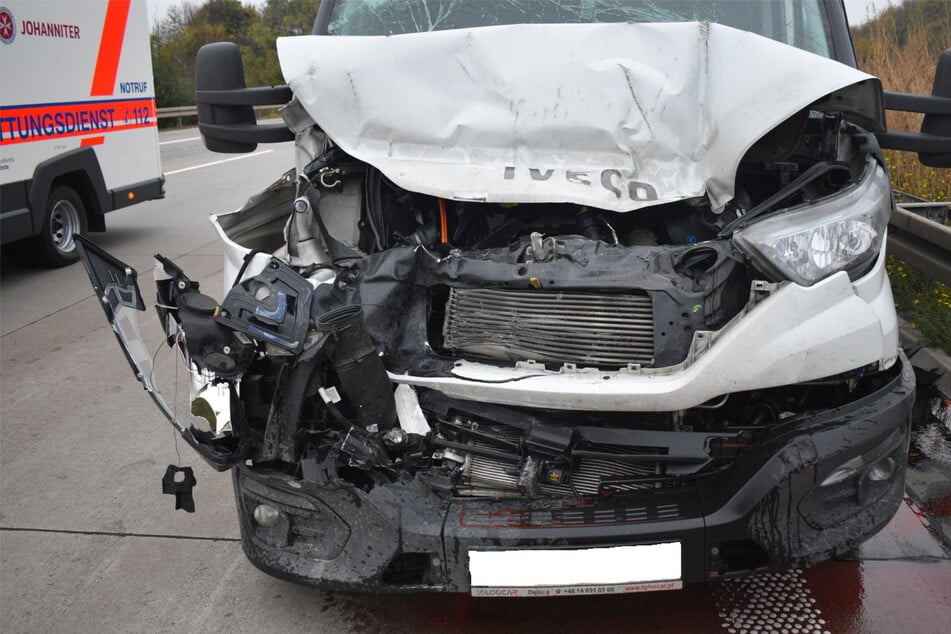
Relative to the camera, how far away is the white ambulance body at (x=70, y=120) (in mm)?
7594

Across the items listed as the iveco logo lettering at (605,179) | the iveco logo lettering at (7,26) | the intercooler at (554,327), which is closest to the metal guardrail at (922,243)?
the iveco logo lettering at (605,179)

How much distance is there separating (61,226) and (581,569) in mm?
7823

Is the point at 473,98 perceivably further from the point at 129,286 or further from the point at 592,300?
the point at 129,286

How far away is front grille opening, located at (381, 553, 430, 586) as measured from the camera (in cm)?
271

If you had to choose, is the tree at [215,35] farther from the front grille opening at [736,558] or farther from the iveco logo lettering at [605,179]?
the front grille opening at [736,558]

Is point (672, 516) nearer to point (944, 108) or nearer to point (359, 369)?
point (359, 369)

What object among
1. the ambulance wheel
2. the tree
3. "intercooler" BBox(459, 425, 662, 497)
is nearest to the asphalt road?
"intercooler" BBox(459, 425, 662, 497)

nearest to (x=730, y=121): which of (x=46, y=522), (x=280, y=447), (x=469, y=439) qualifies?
(x=469, y=439)

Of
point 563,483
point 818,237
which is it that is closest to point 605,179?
point 818,237

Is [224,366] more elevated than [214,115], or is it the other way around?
[214,115]

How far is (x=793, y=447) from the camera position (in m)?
2.63

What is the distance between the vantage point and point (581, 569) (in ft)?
8.54

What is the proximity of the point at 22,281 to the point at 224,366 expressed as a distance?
6.63 meters

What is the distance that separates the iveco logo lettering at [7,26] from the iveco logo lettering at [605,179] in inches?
233
